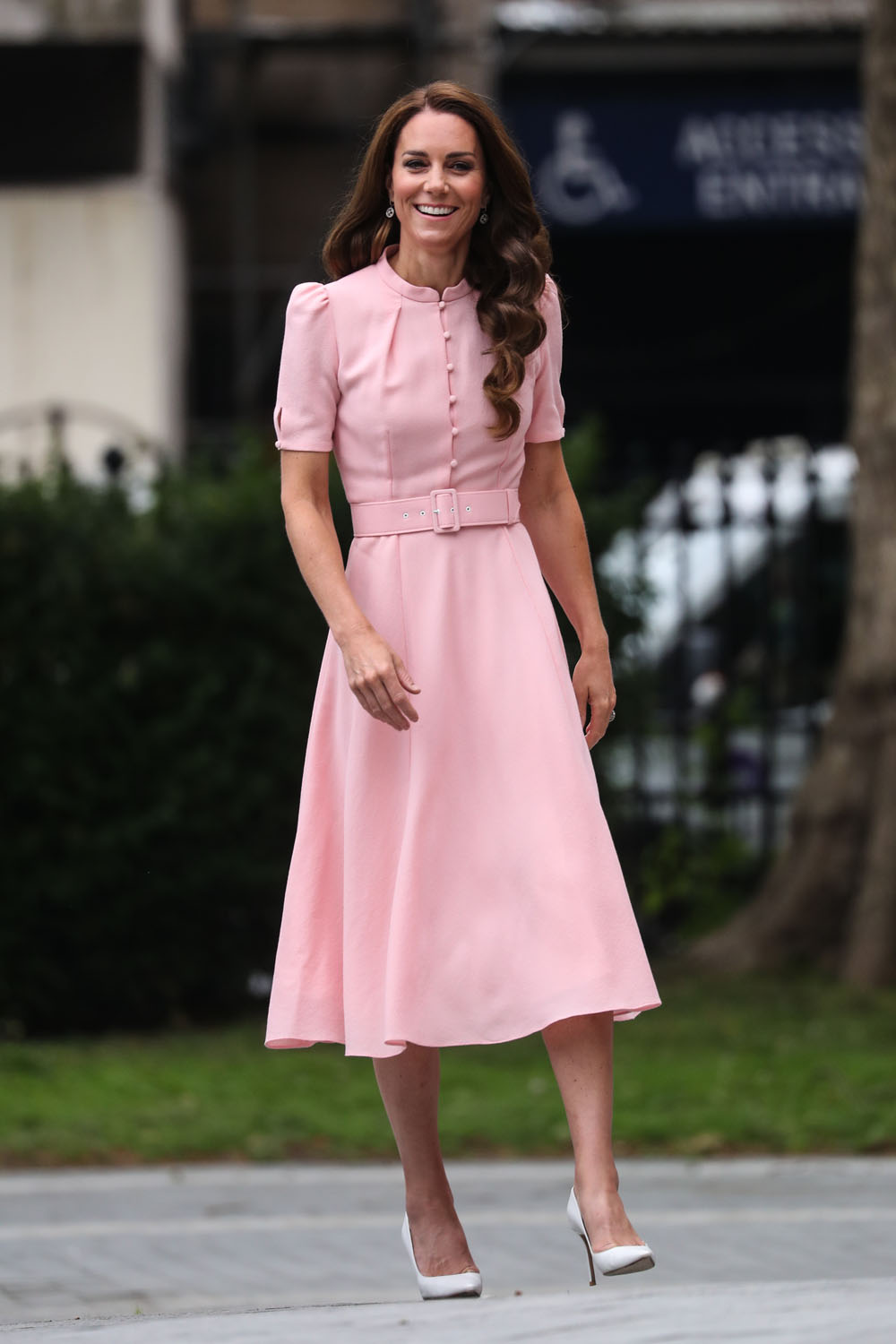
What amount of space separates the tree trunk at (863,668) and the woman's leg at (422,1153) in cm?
531

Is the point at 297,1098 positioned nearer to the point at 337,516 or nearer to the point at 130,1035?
the point at 130,1035

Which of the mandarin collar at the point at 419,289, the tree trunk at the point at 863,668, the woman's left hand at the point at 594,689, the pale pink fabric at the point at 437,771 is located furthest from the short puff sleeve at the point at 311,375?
the tree trunk at the point at 863,668

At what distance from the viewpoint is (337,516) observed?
852 cm

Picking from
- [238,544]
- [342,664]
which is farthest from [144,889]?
[342,664]

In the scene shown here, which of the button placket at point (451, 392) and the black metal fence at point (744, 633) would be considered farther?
the black metal fence at point (744, 633)

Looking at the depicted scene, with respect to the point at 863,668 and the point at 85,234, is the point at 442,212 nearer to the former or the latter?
the point at 863,668

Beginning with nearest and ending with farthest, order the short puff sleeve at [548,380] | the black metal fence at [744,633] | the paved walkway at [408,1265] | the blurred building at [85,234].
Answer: the paved walkway at [408,1265] → the short puff sleeve at [548,380] → the black metal fence at [744,633] → the blurred building at [85,234]

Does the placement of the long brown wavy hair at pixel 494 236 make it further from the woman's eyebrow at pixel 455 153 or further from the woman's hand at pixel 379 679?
the woman's hand at pixel 379 679

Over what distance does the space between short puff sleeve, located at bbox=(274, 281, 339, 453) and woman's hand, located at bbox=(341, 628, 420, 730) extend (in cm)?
39

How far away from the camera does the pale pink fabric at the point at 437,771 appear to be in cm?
348

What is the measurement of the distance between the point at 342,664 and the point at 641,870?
6746mm

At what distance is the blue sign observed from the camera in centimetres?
1484

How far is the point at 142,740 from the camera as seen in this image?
8156 mm

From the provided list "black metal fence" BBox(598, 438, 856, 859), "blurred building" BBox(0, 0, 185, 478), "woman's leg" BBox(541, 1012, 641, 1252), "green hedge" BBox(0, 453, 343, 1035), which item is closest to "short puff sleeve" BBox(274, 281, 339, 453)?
"woman's leg" BBox(541, 1012, 641, 1252)
